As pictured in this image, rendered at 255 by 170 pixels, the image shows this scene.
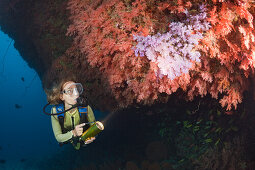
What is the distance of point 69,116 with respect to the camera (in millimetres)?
2713

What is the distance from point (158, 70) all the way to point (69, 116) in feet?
5.85

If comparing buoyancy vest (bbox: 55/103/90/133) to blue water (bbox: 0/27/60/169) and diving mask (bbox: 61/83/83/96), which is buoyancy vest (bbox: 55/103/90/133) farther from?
blue water (bbox: 0/27/60/169)

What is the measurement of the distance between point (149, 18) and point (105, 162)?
6651mm

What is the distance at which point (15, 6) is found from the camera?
6590 mm

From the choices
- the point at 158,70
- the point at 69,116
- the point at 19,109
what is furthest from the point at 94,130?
the point at 19,109

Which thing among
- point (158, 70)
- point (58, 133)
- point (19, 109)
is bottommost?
point (19, 109)

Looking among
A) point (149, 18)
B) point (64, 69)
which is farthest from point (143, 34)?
point (64, 69)

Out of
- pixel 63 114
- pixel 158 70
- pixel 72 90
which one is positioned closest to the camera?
pixel 158 70

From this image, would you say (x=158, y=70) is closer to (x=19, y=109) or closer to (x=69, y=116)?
(x=69, y=116)

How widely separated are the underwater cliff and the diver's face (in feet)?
1.21

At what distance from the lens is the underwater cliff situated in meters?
2.23

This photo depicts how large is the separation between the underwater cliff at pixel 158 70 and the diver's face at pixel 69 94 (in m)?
0.37

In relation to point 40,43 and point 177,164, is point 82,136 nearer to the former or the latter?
point 177,164

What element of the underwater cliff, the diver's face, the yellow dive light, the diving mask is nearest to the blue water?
the underwater cliff
